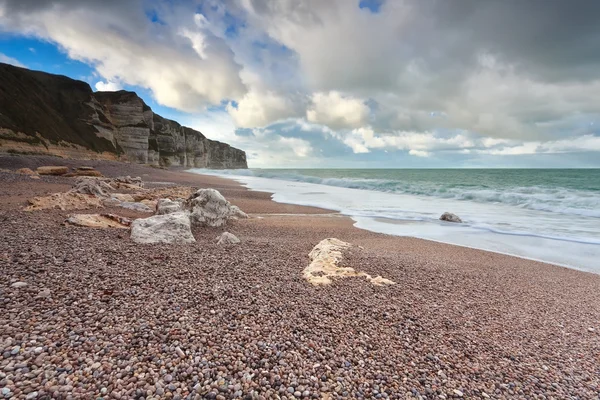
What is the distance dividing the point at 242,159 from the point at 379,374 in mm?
134942

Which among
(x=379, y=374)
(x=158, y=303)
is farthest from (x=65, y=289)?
(x=379, y=374)

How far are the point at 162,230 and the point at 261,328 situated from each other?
3814 millimetres

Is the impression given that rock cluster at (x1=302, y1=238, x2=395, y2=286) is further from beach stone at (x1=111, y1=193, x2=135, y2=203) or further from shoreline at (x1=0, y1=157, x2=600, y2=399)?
beach stone at (x1=111, y1=193, x2=135, y2=203)

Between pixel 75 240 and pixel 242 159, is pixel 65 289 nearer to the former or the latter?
pixel 75 240

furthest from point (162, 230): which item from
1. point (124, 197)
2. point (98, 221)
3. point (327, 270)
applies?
point (124, 197)

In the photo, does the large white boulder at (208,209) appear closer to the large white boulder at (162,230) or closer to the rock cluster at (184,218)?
the rock cluster at (184,218)

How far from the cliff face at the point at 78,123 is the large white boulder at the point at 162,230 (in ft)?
113

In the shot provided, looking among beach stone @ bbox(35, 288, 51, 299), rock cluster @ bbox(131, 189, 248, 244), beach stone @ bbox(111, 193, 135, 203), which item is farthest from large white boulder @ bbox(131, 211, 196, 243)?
beach stone @ bbox(111, 193, 135, 203)

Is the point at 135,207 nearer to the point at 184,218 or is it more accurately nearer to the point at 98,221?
the point at 98,221

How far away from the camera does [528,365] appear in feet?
9.55

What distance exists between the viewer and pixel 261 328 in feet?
9.50

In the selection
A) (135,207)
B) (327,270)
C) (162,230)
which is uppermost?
(162,230)

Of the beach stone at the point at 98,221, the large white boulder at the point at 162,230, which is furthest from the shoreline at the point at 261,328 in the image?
the beach stone at the point at 98,221

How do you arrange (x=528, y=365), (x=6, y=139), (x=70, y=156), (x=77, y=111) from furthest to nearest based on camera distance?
(x=77, y=111)
(x=70, y=156)
(x=6, y=139)
(x=528, y=365)
